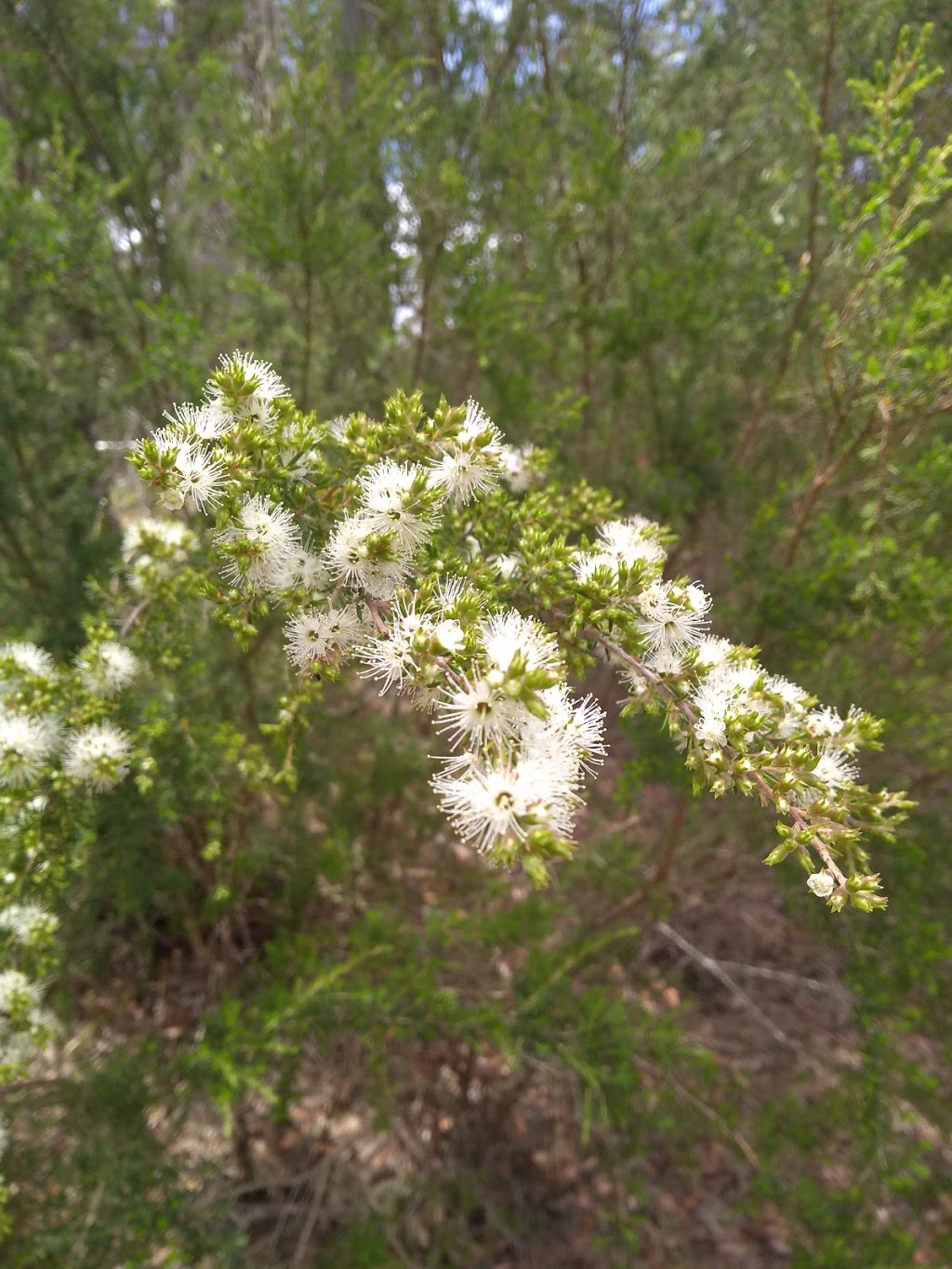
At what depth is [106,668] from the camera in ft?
6.86

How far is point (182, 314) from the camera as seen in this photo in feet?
8.66

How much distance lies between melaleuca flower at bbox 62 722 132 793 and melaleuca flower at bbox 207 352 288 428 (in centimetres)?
103

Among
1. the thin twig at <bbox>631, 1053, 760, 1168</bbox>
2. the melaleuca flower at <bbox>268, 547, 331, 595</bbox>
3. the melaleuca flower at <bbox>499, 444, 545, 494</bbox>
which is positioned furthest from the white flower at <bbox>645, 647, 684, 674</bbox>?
the thin twig at <bbox>631, 1053, 760, 1168</bbox>

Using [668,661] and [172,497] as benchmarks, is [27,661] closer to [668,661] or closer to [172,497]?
[172,497]

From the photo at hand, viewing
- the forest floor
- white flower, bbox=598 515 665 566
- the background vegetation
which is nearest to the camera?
white flower, bbox=598 515 665 566

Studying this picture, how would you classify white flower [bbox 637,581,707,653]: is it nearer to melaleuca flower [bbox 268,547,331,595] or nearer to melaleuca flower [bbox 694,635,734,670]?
melaleuca flower [bbox 694,635,734,670]

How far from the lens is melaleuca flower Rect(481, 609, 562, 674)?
1.22m

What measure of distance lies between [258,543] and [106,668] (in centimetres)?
Answer: 100

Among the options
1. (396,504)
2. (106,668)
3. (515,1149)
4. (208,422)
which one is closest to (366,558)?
(396,504)

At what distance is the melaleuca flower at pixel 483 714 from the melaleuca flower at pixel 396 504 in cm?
36

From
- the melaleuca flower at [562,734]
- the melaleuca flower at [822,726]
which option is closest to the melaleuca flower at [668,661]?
the melaleuca flower at [562,734]

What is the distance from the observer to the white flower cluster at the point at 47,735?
1868 millimetres

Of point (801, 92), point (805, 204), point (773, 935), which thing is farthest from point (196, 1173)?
point (805, 204)

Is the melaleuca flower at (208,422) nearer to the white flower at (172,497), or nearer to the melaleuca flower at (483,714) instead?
the white flower at (172,497)
